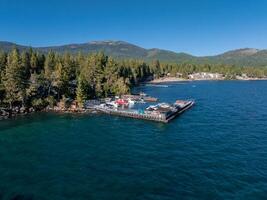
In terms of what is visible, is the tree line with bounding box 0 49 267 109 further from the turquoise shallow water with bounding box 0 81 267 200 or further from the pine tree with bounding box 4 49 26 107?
the turquoise shallow water with bounding box 0 81 267 200

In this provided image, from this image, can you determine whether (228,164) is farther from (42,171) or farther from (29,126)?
(29,126)

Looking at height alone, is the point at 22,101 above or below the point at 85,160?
above

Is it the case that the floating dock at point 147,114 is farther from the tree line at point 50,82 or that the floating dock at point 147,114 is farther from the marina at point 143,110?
the tree line at point 50,82

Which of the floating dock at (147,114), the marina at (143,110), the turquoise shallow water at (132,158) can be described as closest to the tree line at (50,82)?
the marina at (143,110)

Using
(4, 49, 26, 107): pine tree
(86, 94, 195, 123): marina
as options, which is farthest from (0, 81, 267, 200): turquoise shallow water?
(4, 49, 26, 107): pine tree

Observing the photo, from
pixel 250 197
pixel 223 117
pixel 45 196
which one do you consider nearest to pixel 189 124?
pixel 223 117

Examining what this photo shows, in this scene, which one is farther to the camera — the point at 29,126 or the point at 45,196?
the point at 29,126

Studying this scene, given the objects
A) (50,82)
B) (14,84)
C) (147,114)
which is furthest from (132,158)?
(50,82)

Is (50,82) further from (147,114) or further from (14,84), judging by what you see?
(147,114)
